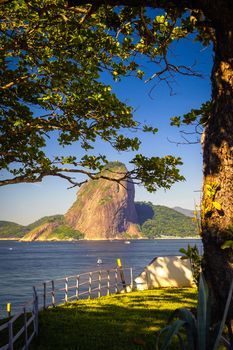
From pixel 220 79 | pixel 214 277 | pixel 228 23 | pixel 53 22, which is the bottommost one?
pixel 214 277

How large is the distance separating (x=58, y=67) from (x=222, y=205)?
579 cm

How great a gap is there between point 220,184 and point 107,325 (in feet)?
19.0

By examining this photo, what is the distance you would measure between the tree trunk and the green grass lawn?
243cm

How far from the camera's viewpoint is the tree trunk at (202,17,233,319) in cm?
509

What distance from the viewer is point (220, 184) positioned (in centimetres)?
523

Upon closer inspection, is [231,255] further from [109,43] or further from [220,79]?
[109,43]

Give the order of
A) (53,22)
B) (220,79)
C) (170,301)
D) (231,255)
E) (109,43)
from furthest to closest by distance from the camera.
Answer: (170,301)
(109,43)
(53,22)
(220,79)
(231,255)

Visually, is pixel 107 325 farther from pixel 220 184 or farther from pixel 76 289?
pixel 76 289

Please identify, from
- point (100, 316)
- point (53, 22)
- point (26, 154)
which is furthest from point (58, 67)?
point (100, 316)

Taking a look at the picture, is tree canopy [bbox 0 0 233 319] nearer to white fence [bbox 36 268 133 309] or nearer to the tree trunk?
the tree trunk

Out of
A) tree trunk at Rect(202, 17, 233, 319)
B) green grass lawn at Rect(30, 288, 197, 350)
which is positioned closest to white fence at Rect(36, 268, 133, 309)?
green grass lawn at Rect(30, 288, 197, 350)

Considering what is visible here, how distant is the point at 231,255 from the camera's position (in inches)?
198

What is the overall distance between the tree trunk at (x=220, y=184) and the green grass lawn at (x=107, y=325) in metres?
2.43

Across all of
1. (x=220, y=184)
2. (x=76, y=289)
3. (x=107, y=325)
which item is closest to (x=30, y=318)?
(x=107, y=325)
